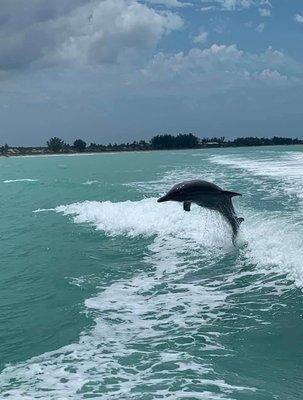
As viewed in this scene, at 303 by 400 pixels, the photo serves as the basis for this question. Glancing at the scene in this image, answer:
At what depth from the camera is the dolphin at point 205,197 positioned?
14.0 meters

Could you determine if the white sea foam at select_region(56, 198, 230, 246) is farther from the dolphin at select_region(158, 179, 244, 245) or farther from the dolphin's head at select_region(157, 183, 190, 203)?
the dolphin's head at select_region(157, 183, 190, 203)

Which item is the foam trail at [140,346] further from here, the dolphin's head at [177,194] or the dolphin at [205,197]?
the dolphin's head at [177,194]

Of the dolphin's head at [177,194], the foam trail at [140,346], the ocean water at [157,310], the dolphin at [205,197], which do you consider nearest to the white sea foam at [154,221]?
the ocean water at [157,310]

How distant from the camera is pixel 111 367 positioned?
789cm

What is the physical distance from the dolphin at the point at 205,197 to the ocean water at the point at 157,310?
77 centimetres

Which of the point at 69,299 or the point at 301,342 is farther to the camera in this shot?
the point at 69,299

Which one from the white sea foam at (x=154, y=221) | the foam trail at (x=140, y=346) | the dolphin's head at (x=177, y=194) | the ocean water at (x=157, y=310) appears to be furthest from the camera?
the white sea foam at (x=154, y=221)

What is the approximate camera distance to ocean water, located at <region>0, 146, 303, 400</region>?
739 cm

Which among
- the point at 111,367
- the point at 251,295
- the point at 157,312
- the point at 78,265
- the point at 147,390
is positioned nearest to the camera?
the point at 147,390

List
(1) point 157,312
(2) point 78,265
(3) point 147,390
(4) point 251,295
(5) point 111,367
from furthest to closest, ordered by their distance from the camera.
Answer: (2) point 78,265 → (4) point 251,295 → (1) point 157,312 → (5) point 111,367 → (3) point 147,390

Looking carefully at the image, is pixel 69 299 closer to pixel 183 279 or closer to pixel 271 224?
pixel 183 279

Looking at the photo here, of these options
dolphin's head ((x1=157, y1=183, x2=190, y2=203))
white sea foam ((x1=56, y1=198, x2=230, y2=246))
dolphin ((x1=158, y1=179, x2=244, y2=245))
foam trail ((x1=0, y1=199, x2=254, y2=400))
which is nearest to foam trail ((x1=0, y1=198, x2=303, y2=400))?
foam trail ((x1=0, y1=199, x2=254, y2=400))

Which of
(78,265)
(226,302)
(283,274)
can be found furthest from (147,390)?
(78,265)

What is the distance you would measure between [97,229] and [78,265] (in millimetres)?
6097
